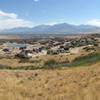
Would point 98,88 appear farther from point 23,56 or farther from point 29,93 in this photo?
point 23,56

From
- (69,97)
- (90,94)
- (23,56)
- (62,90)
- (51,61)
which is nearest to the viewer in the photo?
(90,94)

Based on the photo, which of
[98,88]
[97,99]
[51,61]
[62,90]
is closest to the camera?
[97,99]

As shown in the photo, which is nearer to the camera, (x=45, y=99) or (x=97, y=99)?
(x=97, y=99)

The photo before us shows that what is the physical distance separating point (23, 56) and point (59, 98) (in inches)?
3124

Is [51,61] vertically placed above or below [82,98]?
below

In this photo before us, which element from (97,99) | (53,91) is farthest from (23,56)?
(97,99)

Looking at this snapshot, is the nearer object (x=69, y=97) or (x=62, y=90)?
(x=69, y=97)

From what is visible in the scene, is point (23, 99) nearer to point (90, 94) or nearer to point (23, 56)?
point (90, 94)

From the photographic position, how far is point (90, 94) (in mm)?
14195

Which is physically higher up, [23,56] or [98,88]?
[98,88]

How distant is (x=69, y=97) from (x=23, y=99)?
2.48 m

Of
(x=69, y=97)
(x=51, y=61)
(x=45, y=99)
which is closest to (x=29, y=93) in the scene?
(x=45, y=99)

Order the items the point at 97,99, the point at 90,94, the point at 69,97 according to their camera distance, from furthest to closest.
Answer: the point at 69,97 → the point at 90,94 → the point at 97,99

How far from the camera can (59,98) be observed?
15.3m
